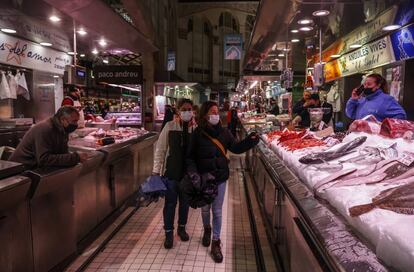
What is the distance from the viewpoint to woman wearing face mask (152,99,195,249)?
4000 millimetres

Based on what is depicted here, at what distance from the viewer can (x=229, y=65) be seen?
43.0m

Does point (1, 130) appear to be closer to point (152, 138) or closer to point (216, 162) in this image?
point (152, 138)

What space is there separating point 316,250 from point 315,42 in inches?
349

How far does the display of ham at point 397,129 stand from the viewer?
2.55 metres

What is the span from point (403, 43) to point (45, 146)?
202 inches

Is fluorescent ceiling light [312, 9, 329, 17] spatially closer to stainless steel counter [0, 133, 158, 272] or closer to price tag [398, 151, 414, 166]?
stainless steel counter [0, 133, 158, 272]

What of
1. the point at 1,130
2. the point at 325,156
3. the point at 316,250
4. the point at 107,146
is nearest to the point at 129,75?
the point at 1,130

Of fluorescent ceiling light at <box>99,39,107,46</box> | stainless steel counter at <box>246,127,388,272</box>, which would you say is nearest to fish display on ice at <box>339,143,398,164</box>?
A: stainless steel counter at <box>246,127,388,272</box>

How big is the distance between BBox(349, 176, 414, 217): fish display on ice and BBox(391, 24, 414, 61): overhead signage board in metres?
4.40

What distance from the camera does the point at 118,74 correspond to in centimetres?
1193

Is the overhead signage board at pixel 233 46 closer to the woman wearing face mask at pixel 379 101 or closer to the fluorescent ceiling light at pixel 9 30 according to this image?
the fluorescent ceiling light at pixel 9 30

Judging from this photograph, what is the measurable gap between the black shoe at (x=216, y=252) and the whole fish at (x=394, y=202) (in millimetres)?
2397

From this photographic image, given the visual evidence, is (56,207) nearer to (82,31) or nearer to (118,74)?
(82,31)

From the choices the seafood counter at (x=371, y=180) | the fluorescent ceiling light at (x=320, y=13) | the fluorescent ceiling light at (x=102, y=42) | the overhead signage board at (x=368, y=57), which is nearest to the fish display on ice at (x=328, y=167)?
the seafood counter at (x=371, y=180)
